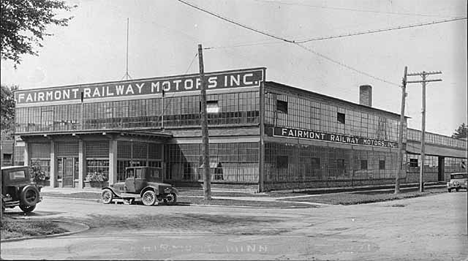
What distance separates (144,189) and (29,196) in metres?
6.99

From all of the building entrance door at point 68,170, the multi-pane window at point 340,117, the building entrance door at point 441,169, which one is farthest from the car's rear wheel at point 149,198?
the building entrance door at point 441,169

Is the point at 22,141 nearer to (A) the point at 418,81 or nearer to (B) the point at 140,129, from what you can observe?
(B) the point at 140,129

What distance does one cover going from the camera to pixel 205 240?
1384 cm

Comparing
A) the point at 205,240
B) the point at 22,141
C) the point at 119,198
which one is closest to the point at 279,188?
the point at 119,198

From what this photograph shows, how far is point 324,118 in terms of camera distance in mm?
46938

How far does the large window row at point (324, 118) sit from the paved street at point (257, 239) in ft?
61.0

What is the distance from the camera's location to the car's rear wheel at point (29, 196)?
20703 mm

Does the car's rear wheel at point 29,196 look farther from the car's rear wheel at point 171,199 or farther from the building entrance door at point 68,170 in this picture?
the building entrance door at point 68,170

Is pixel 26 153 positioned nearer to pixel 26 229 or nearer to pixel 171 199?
pixel 171 199

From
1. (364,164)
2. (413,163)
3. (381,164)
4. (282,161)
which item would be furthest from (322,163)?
(413,163)

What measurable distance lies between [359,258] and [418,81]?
112 ft

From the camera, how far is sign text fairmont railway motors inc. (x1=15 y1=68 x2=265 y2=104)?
39.3 metres

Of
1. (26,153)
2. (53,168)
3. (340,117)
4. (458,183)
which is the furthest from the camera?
(340,117)

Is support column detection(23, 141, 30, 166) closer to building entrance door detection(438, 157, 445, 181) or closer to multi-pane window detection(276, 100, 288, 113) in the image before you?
multi-pane window detection(276, 100, 288, 113)
